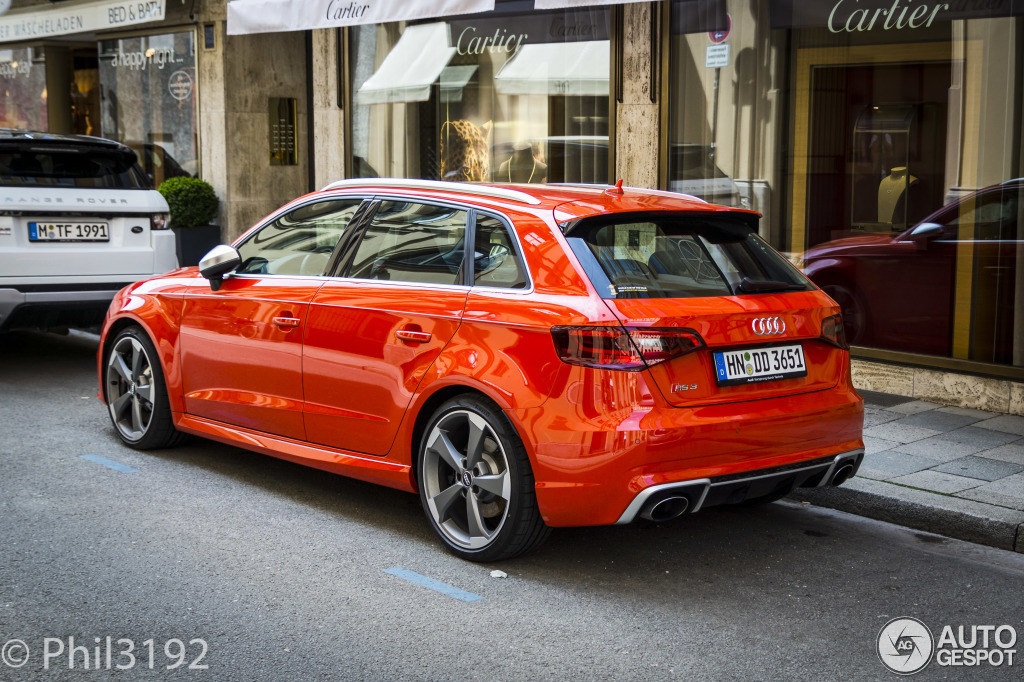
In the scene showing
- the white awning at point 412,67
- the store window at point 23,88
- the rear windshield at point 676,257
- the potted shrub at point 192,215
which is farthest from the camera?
the store window at point 23,88

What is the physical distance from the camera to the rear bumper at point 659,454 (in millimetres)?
4348

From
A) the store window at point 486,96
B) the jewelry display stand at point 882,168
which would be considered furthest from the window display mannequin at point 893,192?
the store window at point 486,96

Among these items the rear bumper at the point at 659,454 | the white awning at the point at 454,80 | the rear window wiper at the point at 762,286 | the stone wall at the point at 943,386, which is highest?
the white awning at the point at 454,80

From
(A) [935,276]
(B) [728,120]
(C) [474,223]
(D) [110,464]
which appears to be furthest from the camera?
(B) [728,120]

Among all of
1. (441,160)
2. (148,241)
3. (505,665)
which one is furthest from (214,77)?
(505,665)

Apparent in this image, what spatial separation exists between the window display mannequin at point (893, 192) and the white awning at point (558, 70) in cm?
289

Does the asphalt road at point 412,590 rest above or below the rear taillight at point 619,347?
below

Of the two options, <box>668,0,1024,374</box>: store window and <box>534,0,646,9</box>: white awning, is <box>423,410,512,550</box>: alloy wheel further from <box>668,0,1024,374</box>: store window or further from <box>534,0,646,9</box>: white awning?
<box>534,0,646,9</box>: white awning

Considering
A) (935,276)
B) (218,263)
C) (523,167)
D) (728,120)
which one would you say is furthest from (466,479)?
(523,167)

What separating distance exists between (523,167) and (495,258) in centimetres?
689

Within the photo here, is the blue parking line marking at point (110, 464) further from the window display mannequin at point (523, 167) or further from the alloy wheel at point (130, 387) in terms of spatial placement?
the window display mannequin at point (523, 167)

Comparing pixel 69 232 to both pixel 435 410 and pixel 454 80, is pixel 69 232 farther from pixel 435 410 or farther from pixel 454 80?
pixel 435 410

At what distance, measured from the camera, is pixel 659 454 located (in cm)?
435

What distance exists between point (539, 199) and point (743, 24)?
5355 millimetres
